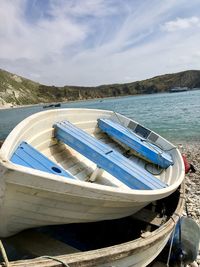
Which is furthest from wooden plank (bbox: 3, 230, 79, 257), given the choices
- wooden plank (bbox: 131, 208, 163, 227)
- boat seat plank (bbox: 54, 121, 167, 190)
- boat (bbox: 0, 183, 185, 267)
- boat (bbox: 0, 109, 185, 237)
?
boat seat plank (bbox: 54, 121, 167, 190)

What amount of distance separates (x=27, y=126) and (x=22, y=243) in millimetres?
2247

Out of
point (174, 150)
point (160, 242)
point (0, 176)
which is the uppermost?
point (0, 176)

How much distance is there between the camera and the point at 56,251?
4477mm

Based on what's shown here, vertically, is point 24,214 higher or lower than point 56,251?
higher

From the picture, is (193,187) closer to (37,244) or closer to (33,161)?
(37,244)

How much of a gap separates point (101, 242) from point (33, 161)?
83.9 inches

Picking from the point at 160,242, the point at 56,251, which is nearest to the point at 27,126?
the point at 56,251

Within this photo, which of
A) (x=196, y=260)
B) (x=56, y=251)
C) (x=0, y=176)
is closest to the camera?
(x=0, y=176)

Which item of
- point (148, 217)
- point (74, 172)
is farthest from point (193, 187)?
point (74, 172)

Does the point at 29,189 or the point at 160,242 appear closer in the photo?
the point at 29,189

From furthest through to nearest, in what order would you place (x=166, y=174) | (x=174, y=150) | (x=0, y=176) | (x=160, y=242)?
(x=174, y=150), (x=166, y=174), (x=160, y=242), (x=0, y=176)

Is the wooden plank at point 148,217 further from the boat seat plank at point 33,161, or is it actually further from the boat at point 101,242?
the boat seat plank at point 33,161

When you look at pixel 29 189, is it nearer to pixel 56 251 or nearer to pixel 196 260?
pixel 56 251

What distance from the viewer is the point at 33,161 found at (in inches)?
187
